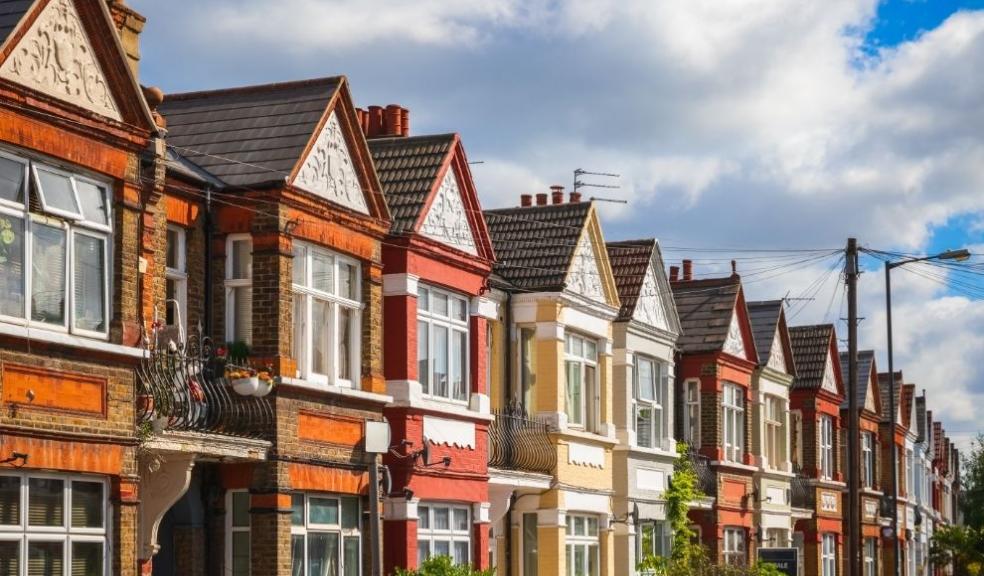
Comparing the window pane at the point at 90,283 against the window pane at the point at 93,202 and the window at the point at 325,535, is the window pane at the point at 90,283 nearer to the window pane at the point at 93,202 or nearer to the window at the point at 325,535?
the window pane at the point at 93,202

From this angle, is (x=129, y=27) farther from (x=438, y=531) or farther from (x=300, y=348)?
(x=438, y=531)

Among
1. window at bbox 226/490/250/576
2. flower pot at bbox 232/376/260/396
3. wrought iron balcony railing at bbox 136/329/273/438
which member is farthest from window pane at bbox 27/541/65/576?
window at bbox 226/490/250/576

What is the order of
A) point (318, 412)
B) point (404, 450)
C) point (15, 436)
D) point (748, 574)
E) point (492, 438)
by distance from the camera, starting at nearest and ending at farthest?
point (15, 436) → point (318, 412) → point (404, 450) → point (492, 438) → point (748, 574)

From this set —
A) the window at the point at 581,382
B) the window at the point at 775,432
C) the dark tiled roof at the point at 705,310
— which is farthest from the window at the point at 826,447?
the window at the point at 581,382

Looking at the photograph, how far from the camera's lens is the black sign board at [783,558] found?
4222cm

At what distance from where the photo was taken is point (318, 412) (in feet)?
80.3

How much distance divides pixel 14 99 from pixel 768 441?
32258 mm

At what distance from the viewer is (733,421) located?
44.2 meters

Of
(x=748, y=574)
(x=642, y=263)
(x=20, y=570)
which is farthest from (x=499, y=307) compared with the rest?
(x=20, y=570)

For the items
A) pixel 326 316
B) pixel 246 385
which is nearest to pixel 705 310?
pixel 326 316

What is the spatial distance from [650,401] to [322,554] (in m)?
14.6

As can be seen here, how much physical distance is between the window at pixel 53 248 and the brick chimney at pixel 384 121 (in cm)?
1156

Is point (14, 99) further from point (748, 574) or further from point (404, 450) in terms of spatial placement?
point (748, 574)

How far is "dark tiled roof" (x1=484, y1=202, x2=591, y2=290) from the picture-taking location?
33.6 metres
